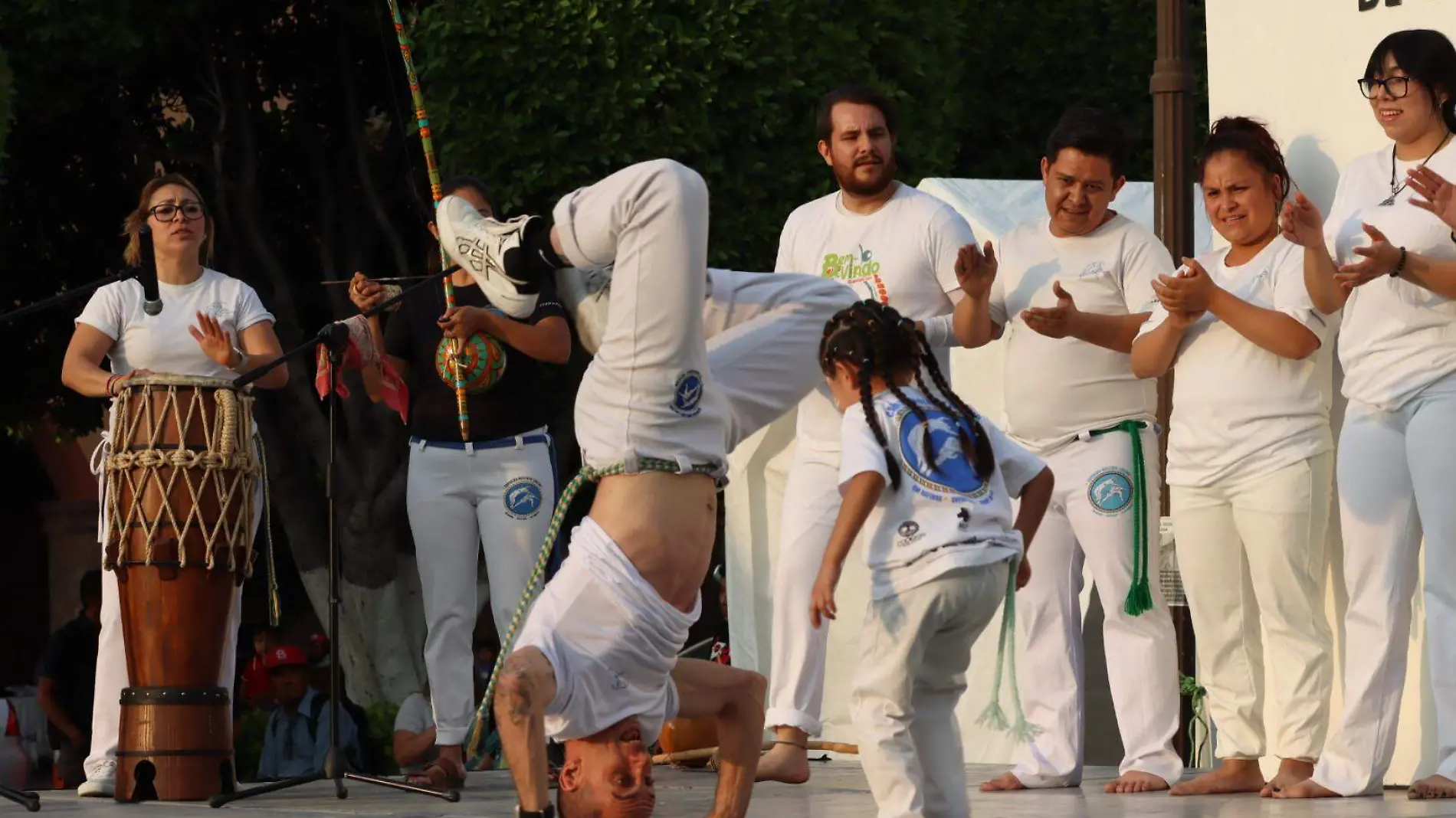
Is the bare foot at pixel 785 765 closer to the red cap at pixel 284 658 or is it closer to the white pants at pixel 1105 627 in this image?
the white pants at pixel 1105 627

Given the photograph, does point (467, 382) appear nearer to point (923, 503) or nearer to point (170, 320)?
point (170, 320)

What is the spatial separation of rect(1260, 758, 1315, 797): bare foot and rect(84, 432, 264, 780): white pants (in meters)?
3.36

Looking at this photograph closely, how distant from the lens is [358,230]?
17.9 m

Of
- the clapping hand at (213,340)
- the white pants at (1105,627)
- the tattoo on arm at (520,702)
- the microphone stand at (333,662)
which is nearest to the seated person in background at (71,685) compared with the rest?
the clapping hand at (213,340)

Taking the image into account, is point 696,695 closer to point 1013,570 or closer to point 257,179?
point 1013,570

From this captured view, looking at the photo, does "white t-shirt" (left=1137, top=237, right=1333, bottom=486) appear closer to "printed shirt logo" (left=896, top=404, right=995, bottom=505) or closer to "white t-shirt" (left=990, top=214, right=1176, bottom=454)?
"white t-shirt" (left=990, top=214, right=1176, bottom=454)

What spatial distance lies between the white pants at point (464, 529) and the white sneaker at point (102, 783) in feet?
3.55

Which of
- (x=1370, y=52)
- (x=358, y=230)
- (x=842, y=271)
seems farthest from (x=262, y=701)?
(x=1370, y=52)

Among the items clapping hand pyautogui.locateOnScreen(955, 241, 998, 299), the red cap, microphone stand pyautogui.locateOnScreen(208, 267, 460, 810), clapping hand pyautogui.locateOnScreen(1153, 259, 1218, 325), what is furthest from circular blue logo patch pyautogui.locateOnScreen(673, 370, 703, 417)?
the red cap

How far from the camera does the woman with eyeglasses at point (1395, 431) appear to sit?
21.7ft

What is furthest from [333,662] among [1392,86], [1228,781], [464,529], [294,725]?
[1392,86]

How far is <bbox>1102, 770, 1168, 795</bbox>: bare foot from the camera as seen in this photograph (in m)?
7.14

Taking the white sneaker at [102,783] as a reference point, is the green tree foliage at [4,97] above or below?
above

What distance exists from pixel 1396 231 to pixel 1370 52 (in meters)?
1.08
